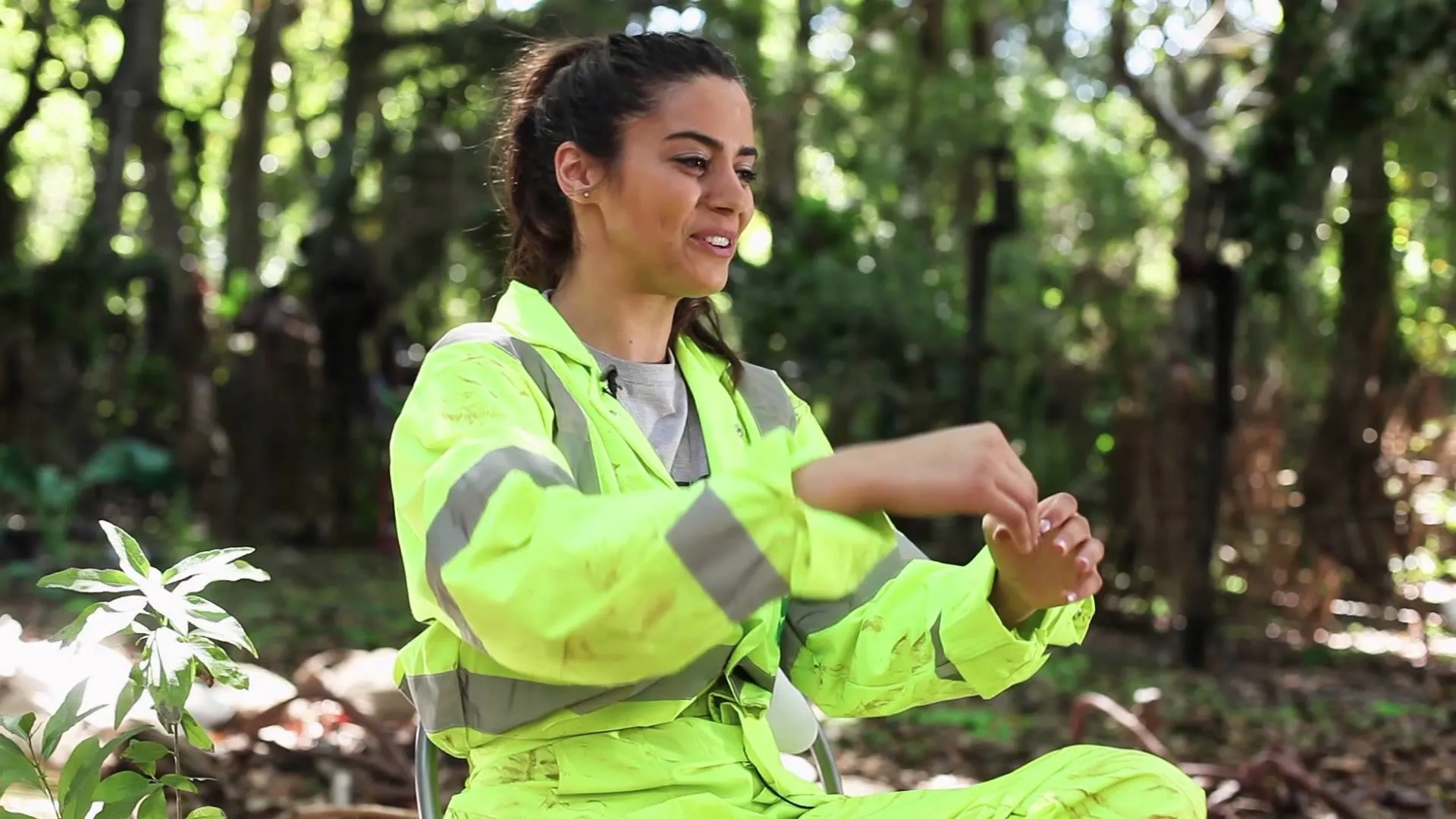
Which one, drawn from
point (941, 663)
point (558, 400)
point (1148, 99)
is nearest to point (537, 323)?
point (558, 400)

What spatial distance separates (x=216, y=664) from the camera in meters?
1.75

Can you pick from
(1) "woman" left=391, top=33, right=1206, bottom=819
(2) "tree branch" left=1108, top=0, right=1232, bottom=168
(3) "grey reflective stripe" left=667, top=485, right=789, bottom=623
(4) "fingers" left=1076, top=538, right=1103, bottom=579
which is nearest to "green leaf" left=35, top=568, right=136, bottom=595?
(1) "woman" left=391, top=33, right=1206, bottom=819

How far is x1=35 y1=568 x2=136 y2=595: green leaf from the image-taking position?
1683 millimetres

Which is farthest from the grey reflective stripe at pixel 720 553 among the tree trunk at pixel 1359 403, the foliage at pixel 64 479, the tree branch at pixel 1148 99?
the tree branch at pixel 1148 99

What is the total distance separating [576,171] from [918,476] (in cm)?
79

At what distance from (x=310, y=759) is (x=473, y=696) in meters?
2.65

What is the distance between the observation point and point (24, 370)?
409 inches

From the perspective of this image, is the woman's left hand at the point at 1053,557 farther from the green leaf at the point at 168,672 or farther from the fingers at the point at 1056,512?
the green leaf at the point at 168,672

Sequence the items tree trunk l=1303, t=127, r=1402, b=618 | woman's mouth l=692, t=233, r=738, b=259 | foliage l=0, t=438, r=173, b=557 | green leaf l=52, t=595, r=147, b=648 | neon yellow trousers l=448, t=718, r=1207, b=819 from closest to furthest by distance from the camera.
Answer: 1. neon yellow trousers l=448, t=718, r=1207, b=819
2. green leaf l=52, t=595, r=147, b=648
3. woman's mouth l=692, t=233, r=738, b=259
4. tree trunk l=1303, t=127, r=1402, b=618
5. foliage l=0, t=438, r=173, b=557

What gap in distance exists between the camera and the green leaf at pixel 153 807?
5.87ft

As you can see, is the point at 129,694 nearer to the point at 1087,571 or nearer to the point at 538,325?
the point at 538,325

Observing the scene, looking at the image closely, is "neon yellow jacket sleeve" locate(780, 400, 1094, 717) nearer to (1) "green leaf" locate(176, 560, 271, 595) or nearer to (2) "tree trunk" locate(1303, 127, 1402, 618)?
(1) "green leaf" locate(176, 560, 271, 595)

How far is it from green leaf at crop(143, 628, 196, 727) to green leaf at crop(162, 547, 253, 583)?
62 millimetres

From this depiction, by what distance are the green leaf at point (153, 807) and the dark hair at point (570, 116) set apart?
0.79 meters
